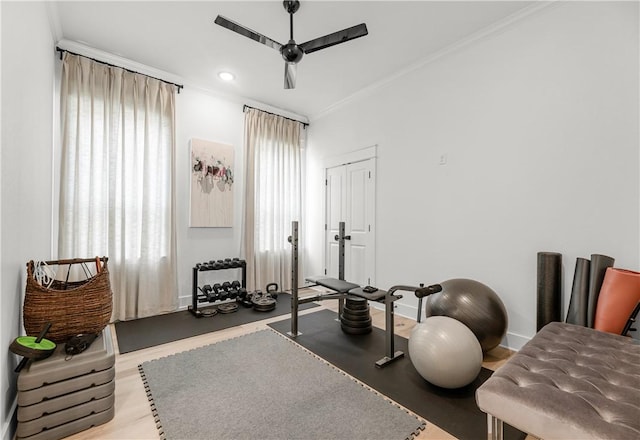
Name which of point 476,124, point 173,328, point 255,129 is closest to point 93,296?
point 173,328

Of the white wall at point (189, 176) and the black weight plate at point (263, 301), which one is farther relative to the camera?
the white wall at point (189, 176)

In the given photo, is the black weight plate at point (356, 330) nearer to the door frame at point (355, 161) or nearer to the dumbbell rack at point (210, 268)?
the door frame at point (355, 161)

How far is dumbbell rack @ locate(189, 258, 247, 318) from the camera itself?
3.48 metres

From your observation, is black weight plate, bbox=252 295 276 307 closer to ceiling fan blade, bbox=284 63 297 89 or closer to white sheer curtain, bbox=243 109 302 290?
white sheer curtain, bbox=243 109 302 290

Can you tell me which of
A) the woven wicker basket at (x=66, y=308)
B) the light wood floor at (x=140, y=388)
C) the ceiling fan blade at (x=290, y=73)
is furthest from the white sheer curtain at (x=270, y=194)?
the woven wicker basket at (x=66, y=308)

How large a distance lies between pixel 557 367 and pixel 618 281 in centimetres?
111

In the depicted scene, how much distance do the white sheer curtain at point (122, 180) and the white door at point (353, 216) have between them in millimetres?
2284

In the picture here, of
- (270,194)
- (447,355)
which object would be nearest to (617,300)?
(447,355)

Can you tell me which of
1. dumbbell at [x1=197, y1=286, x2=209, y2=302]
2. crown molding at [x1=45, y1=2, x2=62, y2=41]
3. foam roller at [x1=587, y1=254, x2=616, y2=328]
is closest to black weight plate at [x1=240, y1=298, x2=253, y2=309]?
dumbbell at [x1=197, y1=286, x2=209, y2=302]

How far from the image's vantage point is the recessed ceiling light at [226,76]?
3.58m

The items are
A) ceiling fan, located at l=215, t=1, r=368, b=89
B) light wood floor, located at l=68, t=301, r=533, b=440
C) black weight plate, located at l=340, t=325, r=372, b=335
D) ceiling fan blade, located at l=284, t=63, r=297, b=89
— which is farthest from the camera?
black weight plate, located at l=340, t=325, r=372, b=335

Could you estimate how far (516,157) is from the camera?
8.45 ft

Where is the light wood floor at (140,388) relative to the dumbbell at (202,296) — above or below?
below

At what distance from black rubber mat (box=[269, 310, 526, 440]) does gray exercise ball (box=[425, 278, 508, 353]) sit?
28cm
